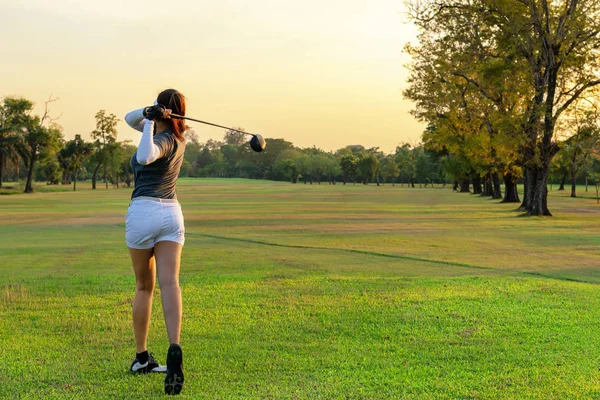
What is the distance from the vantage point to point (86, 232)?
68.1ft

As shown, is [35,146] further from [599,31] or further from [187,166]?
[187,166]

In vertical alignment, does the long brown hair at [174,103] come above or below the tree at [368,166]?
below

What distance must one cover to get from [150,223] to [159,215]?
0.10m

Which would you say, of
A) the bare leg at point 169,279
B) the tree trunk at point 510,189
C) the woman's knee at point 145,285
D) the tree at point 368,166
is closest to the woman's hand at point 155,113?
the bare leg at point 169,279

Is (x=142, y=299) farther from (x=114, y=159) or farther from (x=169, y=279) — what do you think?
(x=114, y=159)

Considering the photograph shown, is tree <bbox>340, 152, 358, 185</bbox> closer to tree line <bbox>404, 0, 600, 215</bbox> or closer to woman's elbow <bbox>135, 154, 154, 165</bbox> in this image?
tree line <bbox>404, 0, 600, 215</bbox>

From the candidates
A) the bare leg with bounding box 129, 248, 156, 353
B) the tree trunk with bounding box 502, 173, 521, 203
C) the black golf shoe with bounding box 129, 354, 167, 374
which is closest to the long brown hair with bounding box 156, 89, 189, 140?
the bare leg with bounding box 129, 248, 156, 353

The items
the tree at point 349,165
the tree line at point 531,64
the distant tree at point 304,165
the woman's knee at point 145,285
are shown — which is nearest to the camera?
the woman's knee at point 145,285

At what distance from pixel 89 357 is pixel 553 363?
419 cm

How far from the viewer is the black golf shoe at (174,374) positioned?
459cm

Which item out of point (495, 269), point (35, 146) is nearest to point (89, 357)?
point (495, 269)

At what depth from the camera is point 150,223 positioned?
4.88 m

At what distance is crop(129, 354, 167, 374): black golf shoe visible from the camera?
5160 mm

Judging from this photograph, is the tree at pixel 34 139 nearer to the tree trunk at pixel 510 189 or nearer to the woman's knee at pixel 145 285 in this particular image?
the tree trunk at pixel 510 189
